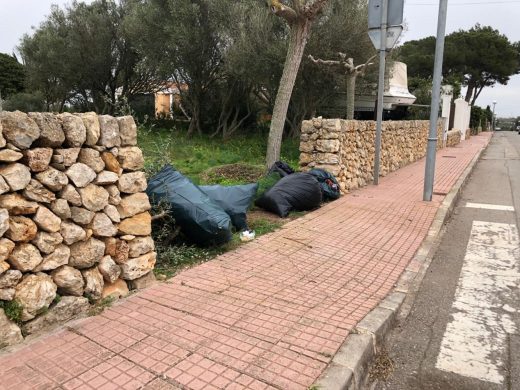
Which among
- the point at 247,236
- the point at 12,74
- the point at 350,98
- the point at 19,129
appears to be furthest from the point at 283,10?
the point at 12,74

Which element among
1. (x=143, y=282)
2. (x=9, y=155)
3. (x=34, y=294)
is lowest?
(x=143, y=282)

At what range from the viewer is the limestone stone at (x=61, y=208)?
316 centimetres

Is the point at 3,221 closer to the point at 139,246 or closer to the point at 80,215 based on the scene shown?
the point at 80,215

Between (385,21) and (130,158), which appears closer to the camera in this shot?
(130,158)

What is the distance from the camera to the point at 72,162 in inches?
130

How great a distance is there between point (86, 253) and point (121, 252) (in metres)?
0.39

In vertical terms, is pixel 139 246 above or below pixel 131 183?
below

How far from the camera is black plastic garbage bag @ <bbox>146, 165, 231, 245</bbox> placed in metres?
4.66

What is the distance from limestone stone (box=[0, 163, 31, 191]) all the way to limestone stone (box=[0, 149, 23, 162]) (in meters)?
0.04

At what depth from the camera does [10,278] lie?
9.40 feet

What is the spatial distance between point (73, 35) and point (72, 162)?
18.8m

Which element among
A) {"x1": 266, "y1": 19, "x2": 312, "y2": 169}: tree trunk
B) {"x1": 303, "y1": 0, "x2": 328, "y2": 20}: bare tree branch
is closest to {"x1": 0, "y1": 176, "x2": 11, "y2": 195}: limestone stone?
{"x1": 266, "y1": 19, "x2": 312, "y2": 169}: tree trunk

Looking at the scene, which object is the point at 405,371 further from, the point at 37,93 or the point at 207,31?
the point at 37,93

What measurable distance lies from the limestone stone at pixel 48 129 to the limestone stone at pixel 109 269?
3.26 feet
